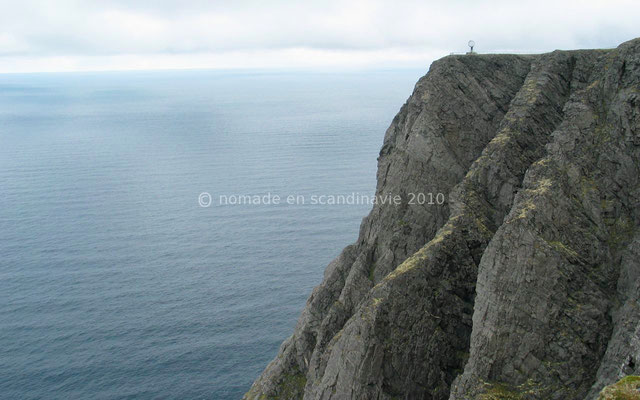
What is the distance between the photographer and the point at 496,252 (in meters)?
38.1

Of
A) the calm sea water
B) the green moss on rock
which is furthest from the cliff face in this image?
the calm sea water

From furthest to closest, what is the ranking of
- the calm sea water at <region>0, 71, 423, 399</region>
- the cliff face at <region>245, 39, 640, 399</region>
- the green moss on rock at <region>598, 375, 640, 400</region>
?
the calm sea water at <region>0, 71, 423, 399</region> → the cliff face at <region>245, 39, 640, 399</region> → the green moss on rock at <region>598, 375, 640, 400</region>

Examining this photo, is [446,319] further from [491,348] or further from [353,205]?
[353,205]

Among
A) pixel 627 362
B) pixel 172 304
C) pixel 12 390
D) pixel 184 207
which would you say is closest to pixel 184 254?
pixel 172 304

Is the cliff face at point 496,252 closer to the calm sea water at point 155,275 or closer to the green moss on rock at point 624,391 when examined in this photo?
the green moss on rock at point 624,391

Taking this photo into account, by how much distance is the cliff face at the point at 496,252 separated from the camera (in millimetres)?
36781

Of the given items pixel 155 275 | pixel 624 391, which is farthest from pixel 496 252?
pixel 155 275

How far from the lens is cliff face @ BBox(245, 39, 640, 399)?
3678 centimetres

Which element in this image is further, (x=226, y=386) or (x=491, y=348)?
(x=226, y=386)

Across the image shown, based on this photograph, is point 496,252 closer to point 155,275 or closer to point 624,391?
point 624,391

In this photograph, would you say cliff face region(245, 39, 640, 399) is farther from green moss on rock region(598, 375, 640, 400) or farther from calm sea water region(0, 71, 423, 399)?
calm sea water region(0, 71, 423, 399)

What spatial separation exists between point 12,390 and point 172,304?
27.5 meters

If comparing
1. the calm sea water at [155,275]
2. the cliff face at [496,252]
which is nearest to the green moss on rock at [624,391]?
the cliff face at [496,252]

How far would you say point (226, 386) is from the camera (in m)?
74.7
